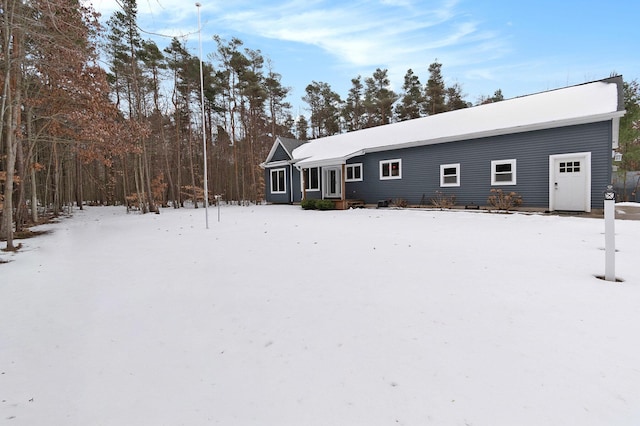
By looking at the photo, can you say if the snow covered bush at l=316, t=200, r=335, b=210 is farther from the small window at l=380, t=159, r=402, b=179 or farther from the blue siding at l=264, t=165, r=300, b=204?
the blue siding at l=264, t=165, r=300, b=204

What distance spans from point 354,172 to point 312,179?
127 inches

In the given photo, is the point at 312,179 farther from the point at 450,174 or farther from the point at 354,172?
the point at 450,174

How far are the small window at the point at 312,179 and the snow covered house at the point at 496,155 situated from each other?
0.26 feet

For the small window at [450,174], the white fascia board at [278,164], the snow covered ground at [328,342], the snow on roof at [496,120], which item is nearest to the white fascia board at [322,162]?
the snow on roof at [496,120]

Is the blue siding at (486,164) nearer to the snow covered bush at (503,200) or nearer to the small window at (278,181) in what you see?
the snow covered bush at (503,200)

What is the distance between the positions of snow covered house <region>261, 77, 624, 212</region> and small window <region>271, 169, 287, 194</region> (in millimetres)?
2827

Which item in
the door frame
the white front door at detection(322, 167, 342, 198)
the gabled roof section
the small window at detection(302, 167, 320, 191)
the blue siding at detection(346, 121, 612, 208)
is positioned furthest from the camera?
the gabled roof section

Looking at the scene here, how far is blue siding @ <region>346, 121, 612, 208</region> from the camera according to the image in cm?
1091

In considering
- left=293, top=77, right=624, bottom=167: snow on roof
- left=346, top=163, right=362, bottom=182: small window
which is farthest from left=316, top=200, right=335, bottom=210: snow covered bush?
Result: left=346, top=163, right=362, bottom=182: small window

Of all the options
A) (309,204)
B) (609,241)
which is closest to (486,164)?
(309,204)

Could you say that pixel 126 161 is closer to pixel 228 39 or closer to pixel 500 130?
pixel 228 39

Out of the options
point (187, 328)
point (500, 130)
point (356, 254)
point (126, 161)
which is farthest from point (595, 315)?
point (126, 161)

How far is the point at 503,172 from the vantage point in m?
13.0

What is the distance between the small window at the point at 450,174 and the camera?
47.0 feet
